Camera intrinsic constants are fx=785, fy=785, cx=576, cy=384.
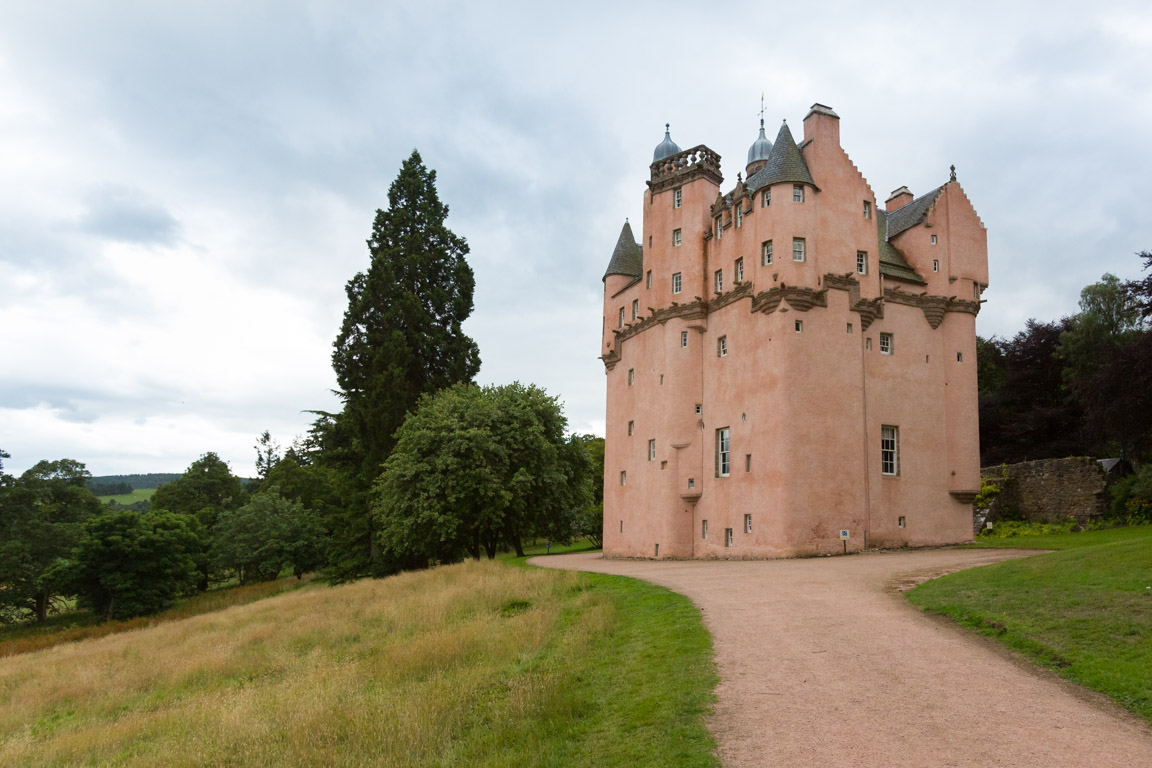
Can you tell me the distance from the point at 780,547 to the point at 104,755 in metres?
23.3

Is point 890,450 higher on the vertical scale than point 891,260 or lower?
lower

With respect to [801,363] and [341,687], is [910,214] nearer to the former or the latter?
[801,363]

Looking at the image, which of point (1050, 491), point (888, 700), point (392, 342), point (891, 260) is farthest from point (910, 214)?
point (888, 700)

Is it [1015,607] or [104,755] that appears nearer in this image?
[104,755]

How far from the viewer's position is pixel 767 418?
103ft

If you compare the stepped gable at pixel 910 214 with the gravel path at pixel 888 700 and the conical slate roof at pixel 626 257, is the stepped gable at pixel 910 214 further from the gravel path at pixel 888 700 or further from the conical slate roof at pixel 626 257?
the gravel path at pixel 888 700

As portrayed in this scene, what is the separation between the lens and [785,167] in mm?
32375

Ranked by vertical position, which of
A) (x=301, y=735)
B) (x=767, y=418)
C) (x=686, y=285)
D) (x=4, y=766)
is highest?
(x=686, y=285)

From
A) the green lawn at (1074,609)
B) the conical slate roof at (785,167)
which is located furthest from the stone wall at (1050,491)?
the green lawn at (1074,609)

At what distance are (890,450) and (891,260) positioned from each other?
29.8 feet

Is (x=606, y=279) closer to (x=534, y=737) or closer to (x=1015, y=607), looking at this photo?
(x=1015, y=607)

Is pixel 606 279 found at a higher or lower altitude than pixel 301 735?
higher

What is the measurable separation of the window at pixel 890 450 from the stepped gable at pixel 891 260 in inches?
270

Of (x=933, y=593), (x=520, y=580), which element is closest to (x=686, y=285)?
(x=520, y=580)
